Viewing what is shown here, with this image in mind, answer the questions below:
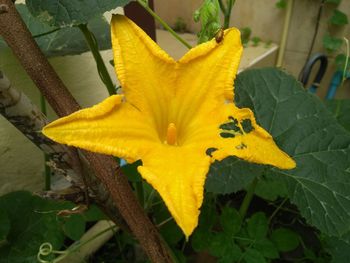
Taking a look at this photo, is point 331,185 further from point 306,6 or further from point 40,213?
point 306,6

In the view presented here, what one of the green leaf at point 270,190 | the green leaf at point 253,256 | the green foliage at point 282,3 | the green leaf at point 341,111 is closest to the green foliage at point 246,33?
the green foliage at point 282,3

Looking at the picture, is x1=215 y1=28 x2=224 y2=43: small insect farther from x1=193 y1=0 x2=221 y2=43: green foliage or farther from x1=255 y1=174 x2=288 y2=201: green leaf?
x1=255 y1=174 x2=288 y2=201: green leaf

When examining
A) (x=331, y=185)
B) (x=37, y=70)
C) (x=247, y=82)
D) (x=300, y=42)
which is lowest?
(x=300, y=42)

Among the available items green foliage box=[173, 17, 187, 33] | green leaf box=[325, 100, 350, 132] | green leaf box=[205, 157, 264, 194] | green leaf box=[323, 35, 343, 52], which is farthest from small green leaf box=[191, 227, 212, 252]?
green foliage box=[173, 17, 187, 33]

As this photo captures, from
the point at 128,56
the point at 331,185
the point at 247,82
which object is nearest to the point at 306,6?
the point at 247,82

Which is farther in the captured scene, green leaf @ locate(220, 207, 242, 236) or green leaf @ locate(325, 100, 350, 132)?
green leaf @ locate(325, 100, 350, 132)

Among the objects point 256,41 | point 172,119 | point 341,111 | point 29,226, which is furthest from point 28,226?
point 256,41

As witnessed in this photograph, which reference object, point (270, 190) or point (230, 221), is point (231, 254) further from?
point (270, 190)
